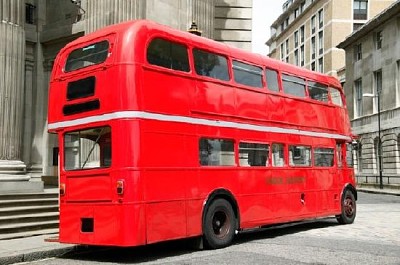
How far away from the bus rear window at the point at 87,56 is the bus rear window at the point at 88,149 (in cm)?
128

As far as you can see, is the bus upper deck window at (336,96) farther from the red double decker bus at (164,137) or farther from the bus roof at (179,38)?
the red double decker bus at (164,137)

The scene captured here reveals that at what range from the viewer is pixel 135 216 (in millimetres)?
9570

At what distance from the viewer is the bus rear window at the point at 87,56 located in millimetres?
10270

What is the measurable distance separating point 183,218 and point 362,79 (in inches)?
1868

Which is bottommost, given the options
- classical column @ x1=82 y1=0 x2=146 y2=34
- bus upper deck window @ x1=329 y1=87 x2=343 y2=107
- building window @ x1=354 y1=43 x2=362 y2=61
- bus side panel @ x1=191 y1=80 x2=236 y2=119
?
bus side panel @ x1=191 y1=80 x2=236 y2=119

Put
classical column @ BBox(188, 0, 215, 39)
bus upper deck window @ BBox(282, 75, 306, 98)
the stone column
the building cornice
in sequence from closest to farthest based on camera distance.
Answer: bus upper deck window @ BBox(282, 75, 306, 98) → the stone column → classical column @ BBox(188, 0, 215, 39) → the building cornice

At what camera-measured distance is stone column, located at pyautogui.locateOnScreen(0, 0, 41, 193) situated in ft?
50.2

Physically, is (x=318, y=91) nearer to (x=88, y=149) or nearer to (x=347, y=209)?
(x=347, y=209)

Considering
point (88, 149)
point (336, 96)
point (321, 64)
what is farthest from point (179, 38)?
point (321, 64)

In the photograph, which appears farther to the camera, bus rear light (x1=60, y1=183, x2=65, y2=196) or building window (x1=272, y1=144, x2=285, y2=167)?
building window (x1=272, y1=144, x2=285, y2=167)

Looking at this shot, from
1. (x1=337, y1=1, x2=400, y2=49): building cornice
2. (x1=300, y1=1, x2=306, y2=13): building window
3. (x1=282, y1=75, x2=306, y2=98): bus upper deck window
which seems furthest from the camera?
(x1=300, y1=1, x2=306, y2=13): building window

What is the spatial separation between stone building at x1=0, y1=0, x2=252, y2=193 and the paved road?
18.7 feet

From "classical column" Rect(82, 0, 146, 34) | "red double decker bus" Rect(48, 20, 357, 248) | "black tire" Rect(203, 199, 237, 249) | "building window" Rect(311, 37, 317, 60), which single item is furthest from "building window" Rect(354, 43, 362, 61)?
"black tire" Rect(203, 199, 237, 249)

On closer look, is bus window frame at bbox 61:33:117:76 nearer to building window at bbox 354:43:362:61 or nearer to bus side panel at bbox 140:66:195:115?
bus side panel at bbox 140:66:195:115
